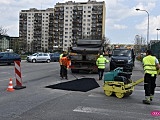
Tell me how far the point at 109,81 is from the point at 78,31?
13835 centimetres

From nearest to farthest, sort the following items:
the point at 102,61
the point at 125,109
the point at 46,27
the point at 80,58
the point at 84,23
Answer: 1. the point at 125,109
2. the point at 102,61
3. the point at 80,58
4. the point at 84,23
5. the point at 46,27

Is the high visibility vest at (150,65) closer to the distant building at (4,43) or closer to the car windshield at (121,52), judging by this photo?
the car windshield at (121,52)

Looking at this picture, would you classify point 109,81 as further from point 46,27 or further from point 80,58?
point 46,27

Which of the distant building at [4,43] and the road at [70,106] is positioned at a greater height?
the distant building at [4,43]

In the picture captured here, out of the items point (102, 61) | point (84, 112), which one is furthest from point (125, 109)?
point (102, 61)

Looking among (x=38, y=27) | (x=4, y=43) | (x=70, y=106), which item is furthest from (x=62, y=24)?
(x=70, y=106)

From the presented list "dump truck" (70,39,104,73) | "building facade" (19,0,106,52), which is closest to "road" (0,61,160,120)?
"dump truck" (70,39,104,73)

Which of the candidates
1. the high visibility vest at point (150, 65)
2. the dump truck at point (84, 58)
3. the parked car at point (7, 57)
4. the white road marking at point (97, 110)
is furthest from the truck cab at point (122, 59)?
the parked car at point (7, 57)

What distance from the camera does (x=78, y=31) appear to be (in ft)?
486

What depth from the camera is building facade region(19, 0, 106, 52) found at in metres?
144

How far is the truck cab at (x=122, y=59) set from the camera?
2328 centimetres

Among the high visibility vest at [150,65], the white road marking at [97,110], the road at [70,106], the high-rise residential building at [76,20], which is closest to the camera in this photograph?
the road at [70,106]

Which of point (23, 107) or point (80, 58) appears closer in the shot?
point (23, 107)

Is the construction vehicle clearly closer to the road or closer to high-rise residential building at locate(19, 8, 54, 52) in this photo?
the road
